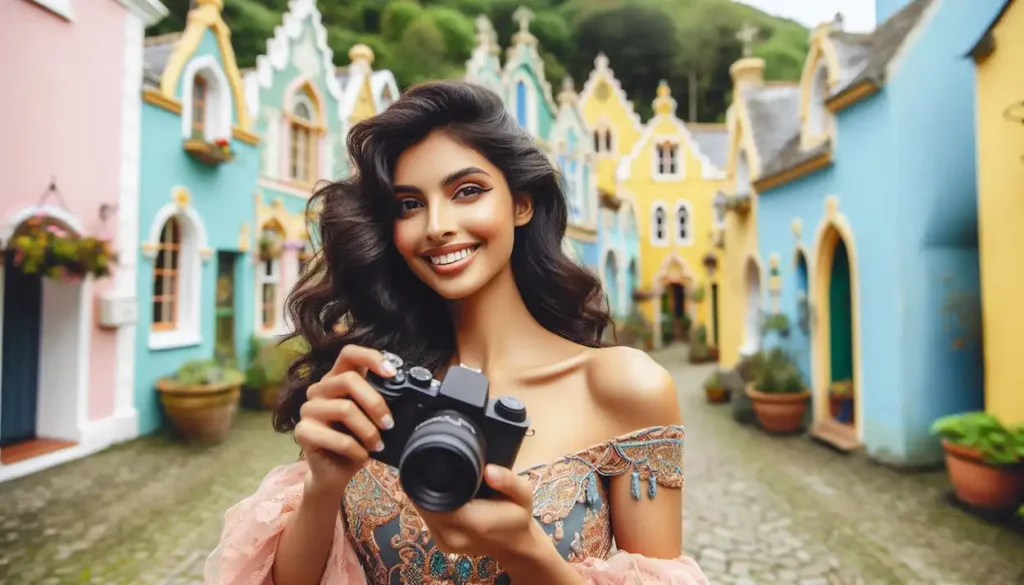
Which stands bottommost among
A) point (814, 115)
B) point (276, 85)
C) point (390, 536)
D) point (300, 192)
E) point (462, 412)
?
point (390, 536)

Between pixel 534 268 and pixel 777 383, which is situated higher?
pixel 534 268

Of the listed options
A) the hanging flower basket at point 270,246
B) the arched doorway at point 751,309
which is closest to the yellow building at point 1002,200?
the arched doorway at point 751,309

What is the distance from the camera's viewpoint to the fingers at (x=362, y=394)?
867 mm

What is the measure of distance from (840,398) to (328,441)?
23.6ft

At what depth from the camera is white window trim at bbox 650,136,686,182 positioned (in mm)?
17391

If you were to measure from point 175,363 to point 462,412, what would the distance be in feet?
22.8

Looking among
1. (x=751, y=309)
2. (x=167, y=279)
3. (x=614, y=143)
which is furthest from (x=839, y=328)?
(x=614, y=143)

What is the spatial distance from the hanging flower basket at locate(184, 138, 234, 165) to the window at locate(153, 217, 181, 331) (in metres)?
0.77

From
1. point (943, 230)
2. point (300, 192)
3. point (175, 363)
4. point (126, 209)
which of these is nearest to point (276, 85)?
point (300, 192)

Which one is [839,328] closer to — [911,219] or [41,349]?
[911,219]

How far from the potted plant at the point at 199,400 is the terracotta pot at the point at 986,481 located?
659 cm

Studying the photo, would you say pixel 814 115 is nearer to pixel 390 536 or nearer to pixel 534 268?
pixel 534 268

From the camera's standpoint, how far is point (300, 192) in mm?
8922

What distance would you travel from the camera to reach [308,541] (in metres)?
1.10
